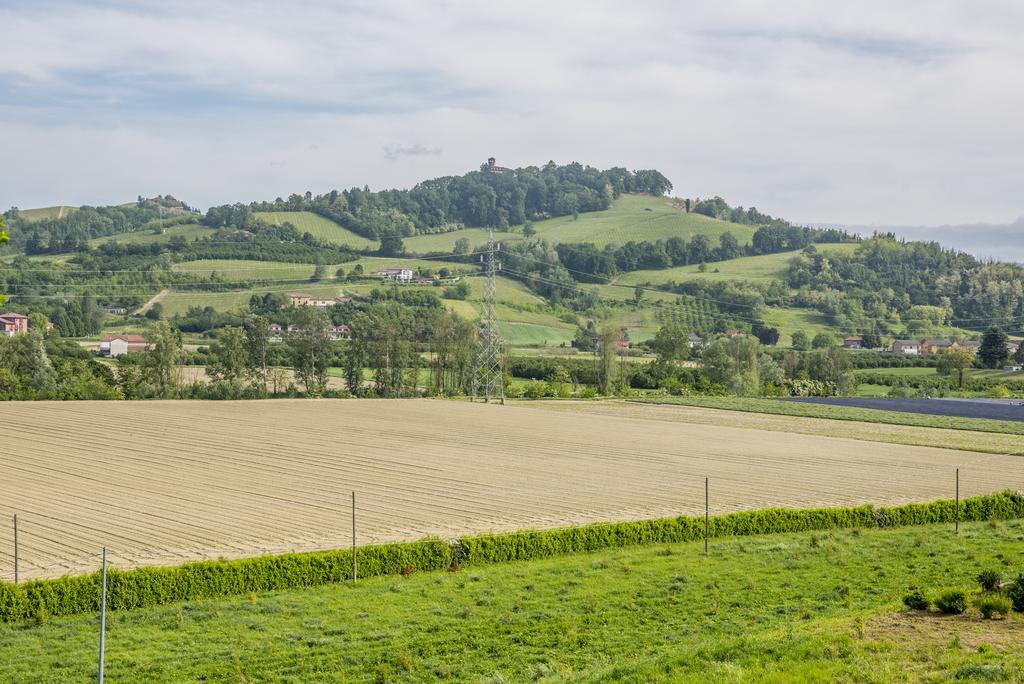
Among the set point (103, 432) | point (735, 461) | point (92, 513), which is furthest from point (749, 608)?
point (103, 432)

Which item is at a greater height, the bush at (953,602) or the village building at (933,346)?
the village building at (933,346)

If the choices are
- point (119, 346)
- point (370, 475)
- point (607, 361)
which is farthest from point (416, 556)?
point (119, 346)

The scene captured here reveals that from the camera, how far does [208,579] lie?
2550 cm

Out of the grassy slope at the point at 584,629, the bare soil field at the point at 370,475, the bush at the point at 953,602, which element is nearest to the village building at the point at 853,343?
the bare soil field at the point at 370,475

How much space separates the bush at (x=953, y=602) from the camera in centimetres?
2027

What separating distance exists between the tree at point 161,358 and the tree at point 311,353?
11.7 meters

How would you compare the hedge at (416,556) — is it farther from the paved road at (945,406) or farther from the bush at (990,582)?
the paved road at (945,406)

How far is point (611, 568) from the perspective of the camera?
2844 centimetres

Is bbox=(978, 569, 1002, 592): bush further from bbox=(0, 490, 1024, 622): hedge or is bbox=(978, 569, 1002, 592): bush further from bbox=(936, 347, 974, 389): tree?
bbox=(936, 347, 974, 389): tree

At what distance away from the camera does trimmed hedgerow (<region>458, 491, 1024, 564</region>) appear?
2966 cm

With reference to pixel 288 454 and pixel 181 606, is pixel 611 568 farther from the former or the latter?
pixel 288 454

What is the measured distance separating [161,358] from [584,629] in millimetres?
77906

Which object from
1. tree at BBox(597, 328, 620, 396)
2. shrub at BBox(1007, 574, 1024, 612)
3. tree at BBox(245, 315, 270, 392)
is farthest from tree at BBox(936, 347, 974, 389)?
shrub at BBox(1007, 574, 1024, 612)

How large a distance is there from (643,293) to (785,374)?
67164mm
